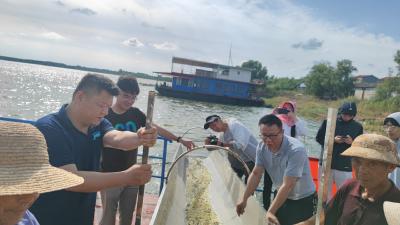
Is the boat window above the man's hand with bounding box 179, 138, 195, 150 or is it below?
above

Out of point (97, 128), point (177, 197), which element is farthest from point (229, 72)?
point (97, 128)

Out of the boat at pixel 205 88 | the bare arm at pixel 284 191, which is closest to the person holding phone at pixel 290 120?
the bare arm at pixel 284 191

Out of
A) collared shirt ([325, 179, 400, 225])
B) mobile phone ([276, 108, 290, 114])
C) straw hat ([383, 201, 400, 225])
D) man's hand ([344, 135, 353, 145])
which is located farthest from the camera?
mobile phone ([276, 108, 290, 114])

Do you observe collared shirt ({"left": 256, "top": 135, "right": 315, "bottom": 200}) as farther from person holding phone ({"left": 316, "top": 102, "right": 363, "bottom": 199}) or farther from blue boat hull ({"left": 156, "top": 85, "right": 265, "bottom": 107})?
blue boat hull ({"left": 156, "top": 85, "right": 265, "bottom": 107})

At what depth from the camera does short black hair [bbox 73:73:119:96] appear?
2719 millimetres

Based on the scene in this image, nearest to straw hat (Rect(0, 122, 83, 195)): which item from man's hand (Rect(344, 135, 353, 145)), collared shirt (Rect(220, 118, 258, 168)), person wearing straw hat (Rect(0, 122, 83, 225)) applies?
person wearing straw hat (Rect(0, 122, 83, 225))

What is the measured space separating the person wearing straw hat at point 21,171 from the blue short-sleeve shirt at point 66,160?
0.84 meters

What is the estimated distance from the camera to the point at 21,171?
1423 mm

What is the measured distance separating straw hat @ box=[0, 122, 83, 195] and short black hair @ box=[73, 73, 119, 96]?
1180 mm

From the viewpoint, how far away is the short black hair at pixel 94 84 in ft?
8.92

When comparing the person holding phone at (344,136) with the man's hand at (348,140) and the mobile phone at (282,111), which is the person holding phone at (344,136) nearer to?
the man's hand at (348,140)

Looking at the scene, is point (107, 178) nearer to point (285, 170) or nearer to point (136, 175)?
point (136, 175)

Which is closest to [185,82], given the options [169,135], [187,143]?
[187,143]

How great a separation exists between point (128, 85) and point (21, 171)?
2.88 meters
